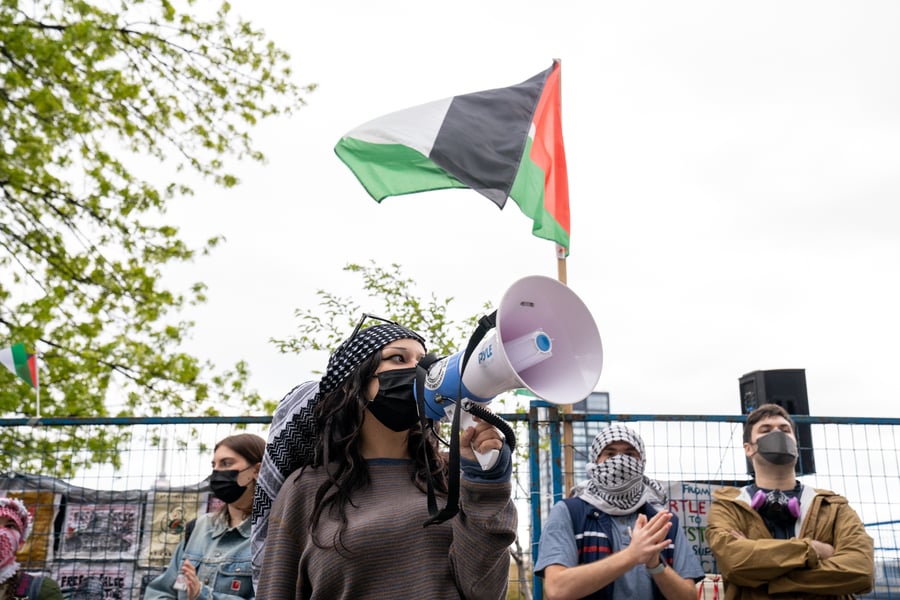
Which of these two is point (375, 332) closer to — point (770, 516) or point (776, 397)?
point (770, 516)

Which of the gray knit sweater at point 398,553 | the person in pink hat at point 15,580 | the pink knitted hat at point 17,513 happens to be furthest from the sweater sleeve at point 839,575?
the pink knitted hat at point 17,513

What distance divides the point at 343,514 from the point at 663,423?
2.90m

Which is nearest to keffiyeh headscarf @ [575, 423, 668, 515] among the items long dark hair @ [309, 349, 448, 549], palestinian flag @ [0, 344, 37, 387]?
long dark hair @ [309, 349, 448, 549]

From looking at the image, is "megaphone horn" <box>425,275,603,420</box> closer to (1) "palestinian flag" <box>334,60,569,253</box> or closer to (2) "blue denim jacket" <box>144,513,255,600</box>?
(2) "blue denim jacket" <box>144,513,255,600</box>

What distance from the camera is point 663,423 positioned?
5.05m

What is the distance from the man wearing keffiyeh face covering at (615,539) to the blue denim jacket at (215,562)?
137cm

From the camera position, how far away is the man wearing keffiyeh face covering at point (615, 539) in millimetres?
3686

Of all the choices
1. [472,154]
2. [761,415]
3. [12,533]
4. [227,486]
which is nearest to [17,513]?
[12,533]

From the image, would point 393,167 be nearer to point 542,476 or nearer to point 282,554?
point 542,476

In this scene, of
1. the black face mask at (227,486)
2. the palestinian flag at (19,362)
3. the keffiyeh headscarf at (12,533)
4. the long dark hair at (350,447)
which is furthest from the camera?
the palestinian flag at (19,362)

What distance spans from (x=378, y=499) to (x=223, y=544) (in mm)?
1918

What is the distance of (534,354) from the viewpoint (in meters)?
2.18

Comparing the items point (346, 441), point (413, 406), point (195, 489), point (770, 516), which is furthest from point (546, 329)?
point (195, 489)

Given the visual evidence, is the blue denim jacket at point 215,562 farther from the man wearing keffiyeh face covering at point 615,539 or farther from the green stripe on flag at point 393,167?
the green stripe on flag at point 393,167
